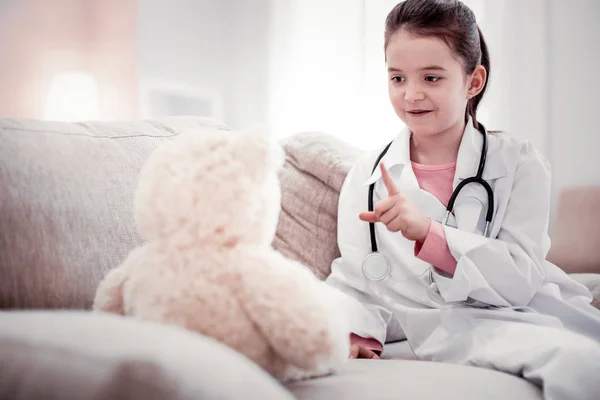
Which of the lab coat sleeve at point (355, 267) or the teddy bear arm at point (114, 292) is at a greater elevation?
the teddy bear arm at point (114, 292)

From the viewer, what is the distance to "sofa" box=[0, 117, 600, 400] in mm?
459

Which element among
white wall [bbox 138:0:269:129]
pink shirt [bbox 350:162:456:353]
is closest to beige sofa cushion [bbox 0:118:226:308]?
pink shirt [bbox 350:162:456:353]

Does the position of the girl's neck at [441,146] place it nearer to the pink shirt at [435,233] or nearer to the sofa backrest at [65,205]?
the pink shirt at [435,233]

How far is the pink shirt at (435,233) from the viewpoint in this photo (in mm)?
1096

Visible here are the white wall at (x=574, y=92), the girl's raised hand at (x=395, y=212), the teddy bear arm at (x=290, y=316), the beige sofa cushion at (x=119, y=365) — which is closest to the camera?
the beige sofa cushion at (x=119, y=365)

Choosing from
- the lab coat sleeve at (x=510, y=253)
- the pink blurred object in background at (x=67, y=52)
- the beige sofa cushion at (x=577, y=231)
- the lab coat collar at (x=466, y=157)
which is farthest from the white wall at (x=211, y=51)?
the lab coat sleeve at (x=510, y=253)

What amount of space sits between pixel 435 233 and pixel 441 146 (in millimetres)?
300

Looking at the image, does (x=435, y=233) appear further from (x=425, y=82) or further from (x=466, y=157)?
(x=425, y=82)

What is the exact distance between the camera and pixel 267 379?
0.49m

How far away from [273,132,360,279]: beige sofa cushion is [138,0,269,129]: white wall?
6.93ft

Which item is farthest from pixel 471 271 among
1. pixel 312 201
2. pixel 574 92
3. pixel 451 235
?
pixel 574 92

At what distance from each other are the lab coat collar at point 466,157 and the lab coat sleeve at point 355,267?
64 millimetres

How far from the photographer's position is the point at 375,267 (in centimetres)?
122

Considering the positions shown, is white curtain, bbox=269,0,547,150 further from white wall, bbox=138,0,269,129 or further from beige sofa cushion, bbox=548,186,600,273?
beige sofa cushion, bbox=548,186,600,273
